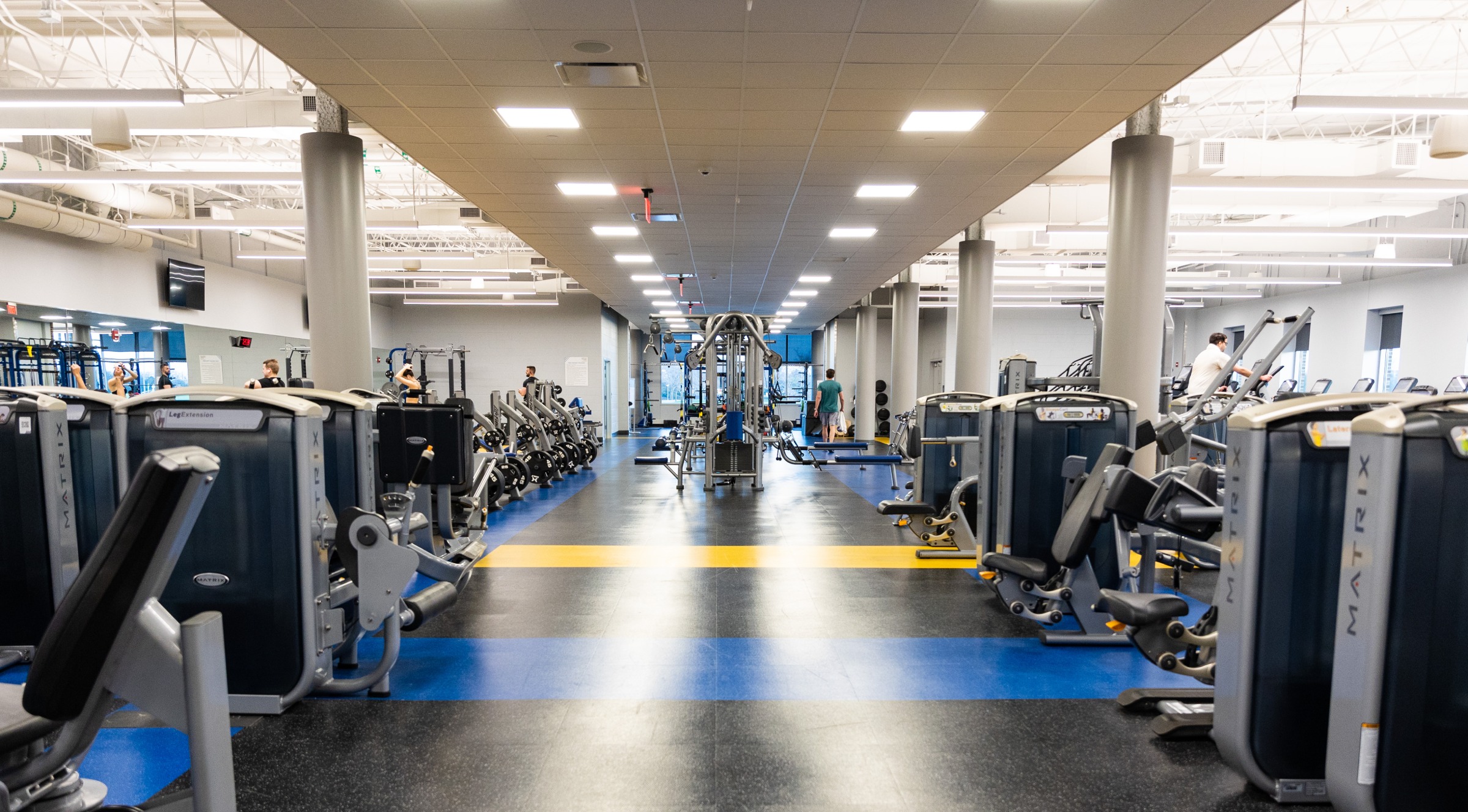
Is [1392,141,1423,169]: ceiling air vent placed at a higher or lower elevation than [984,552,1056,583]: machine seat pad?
higher

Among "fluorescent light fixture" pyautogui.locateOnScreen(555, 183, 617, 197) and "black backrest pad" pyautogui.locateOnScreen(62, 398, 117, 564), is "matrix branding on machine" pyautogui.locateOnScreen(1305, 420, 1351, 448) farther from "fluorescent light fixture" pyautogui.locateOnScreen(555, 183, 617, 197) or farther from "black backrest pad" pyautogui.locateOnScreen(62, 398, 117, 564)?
"fluorescent light fixture" pyautogui.locateOnScreen(555, 183, 617, 197)

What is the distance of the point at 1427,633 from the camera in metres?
1.82

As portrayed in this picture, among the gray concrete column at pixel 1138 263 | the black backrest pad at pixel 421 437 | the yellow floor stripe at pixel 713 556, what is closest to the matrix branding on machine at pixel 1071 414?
the yellow floor stripe at pixel 713 556

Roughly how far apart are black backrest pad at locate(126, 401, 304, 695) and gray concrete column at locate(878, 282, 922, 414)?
40.1 feet

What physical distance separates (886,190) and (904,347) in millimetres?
7498

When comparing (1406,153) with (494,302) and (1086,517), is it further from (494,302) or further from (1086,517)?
(494,302)

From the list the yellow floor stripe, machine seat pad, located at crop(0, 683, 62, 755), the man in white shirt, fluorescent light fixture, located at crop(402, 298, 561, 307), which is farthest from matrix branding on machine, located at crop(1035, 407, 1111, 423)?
fluorescent light fixture, located at crop(402, 298, 561, 307)

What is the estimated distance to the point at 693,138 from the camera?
5.53 meters

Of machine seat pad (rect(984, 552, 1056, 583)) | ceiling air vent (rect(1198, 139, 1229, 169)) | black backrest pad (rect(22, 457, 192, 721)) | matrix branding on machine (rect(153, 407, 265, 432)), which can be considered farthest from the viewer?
ceiling air vent (rect(1198, 139, 1229, 169))

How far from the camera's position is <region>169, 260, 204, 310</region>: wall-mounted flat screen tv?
451 inches

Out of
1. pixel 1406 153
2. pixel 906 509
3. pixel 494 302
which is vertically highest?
pixel 1406 153

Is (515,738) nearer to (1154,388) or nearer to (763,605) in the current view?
(763,605)

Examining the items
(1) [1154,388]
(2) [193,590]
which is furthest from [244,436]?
(1) [1154,388]

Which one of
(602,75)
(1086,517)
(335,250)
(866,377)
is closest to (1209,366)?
(1086,517)
